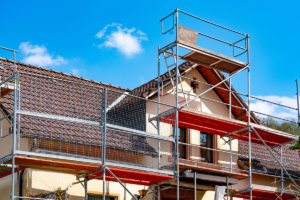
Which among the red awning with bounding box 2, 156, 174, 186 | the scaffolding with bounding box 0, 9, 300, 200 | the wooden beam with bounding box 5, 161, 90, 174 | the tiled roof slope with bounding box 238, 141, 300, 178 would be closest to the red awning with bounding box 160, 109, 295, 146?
the scaffolding with bounding box 0, 9, 300, 200

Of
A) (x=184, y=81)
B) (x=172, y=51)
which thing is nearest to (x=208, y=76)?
(x=184, y=81)

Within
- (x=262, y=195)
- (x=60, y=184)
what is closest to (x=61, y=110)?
(x=60, y=184)

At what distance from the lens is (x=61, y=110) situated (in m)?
13.9

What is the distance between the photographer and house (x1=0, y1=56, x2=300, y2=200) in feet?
39.9

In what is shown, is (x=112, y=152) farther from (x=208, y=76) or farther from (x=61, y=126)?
(x=208, y=76)

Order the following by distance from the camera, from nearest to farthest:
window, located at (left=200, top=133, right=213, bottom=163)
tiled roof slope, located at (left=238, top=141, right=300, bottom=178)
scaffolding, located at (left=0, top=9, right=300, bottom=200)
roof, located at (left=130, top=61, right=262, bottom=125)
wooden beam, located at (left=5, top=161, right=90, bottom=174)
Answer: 1. wooden beam, located at (left=5, top=161, right=90, bottom=174)
2. scaffolding, located at (left=0, top=9, right=300, bottom=200)
3. roof, located at (left=130, top=61, right=262, bottom=125)
4. window, located at (left=200, top=133, right=213, bottom=163)
5. tiled roof slope, located at (left=238, top=141, right=300, bottom=178)

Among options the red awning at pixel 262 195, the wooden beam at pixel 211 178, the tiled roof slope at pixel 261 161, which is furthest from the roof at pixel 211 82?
the wooden beam at pixel 211 178

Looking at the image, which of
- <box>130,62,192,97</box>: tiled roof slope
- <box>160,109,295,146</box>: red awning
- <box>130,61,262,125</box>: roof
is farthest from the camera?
<box>130,61,262,125</box>: roof

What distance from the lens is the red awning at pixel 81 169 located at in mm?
10953

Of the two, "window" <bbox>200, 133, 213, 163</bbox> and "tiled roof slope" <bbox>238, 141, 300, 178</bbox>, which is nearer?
"window" <bbox>200, 133, 213, 163</bbox>

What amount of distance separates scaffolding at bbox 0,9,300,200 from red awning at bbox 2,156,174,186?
2cm

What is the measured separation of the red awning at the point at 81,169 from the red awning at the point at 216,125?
203cm

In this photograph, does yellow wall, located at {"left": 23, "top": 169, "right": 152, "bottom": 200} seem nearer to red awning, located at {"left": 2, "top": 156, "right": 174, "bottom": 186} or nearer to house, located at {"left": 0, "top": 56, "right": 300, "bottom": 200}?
house, located at {"left": 0, "top": 56, "right": 300, "bottom": 200}

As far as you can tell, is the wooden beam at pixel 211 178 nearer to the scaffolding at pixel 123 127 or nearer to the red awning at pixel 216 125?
the scaffolding at pixel 123 127
